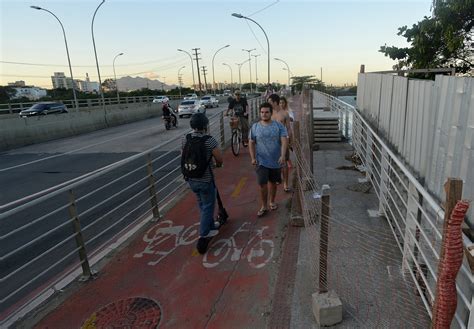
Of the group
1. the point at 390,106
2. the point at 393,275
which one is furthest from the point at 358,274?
the point at 390,106

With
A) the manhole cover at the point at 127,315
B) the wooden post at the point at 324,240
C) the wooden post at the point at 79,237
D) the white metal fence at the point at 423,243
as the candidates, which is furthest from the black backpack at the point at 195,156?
the white metal fence at the point at 423,243

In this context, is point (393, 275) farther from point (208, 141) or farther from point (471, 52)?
point (471, 52)

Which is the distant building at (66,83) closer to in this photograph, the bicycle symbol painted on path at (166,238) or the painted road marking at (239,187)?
the painted road marking at (239,187)

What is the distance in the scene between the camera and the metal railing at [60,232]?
12.8 ft

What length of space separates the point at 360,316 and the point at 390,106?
3.74 metres

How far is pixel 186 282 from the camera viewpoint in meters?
4.16

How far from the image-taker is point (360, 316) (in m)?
3.21

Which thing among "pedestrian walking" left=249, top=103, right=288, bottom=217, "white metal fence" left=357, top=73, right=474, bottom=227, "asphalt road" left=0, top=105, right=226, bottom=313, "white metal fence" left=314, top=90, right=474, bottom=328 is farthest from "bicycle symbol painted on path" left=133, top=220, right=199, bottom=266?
"white metal fence" left=357, top=73, right=474, bottom=227

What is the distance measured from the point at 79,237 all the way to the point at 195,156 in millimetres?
1710

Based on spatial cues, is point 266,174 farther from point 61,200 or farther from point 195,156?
point 61,200

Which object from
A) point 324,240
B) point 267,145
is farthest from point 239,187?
point 324,240

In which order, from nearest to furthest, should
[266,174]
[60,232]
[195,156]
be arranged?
[195,156]
[266,174]
[60,232]

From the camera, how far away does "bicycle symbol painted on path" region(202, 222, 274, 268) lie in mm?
4535

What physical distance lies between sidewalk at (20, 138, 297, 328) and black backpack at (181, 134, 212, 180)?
1135 millimetres
